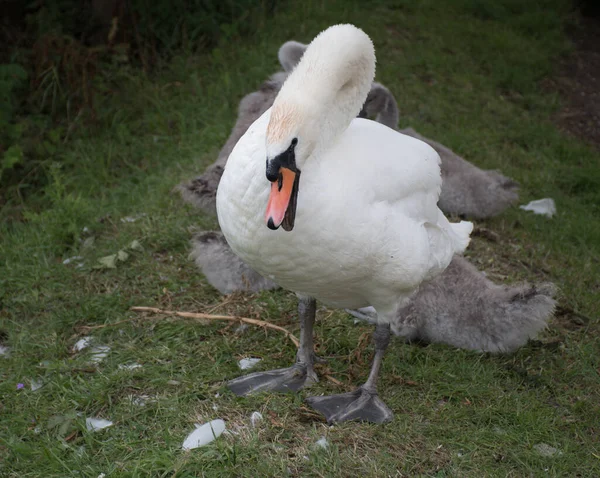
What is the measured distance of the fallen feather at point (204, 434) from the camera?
3162 millimetres

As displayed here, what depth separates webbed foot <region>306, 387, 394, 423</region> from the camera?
341 cm

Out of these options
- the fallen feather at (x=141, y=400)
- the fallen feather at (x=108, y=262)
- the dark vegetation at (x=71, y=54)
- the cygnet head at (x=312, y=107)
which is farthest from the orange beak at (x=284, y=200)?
the dark vegetation at (x=71, y=54)

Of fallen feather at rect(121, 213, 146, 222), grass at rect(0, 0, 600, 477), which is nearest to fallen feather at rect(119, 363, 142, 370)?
grass at rect(0, 0, 600, 477)

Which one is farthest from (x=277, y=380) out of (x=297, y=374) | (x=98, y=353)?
(x=98, y=353)

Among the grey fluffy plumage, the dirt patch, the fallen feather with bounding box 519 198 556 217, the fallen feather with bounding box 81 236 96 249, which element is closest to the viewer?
the grey fluffy plumage

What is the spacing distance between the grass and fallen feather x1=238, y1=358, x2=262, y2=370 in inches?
1.8

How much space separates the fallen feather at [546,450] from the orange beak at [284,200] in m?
1.59

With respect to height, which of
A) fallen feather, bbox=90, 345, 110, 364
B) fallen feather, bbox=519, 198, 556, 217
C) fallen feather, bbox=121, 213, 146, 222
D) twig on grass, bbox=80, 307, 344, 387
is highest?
twig on grass, bbox=80, 307, 344, 387

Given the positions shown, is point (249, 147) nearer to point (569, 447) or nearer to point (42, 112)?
point (569, 447)

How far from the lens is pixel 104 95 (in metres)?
7.30

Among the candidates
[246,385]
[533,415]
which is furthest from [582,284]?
[246,385]

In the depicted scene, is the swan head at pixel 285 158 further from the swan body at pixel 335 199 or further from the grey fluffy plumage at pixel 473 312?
the grey fluffy plumage at pixel 473 312

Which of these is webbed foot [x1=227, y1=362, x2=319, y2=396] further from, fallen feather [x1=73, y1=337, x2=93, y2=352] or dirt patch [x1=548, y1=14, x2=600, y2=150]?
dirt patch [x1=548, y1=14, x2=600, y2=150]

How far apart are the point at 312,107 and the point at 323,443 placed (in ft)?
4.48
